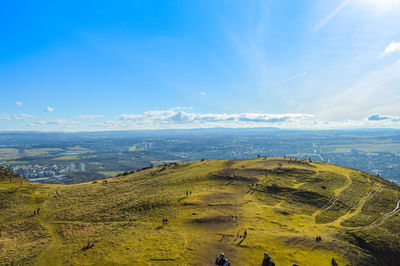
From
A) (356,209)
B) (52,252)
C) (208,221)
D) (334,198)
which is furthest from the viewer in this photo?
(334,198)

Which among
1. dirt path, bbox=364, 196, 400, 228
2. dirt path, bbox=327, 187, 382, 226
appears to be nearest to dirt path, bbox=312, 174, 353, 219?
dirt path, bbox=327, 187, 382, 226

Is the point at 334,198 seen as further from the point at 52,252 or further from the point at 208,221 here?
→ the point at 52,252

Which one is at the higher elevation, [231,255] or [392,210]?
[231,255]

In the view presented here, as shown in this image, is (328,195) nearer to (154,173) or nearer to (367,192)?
(367,192)

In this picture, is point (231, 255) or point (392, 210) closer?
point (231, 255)

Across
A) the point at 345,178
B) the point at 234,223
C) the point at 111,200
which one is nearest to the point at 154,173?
the point at 111,200

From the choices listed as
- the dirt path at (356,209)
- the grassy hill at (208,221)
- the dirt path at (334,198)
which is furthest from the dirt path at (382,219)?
the dirt path at (334,198)

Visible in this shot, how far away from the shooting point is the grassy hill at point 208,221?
40656 millimetres

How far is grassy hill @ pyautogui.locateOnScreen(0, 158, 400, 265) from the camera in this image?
4066 cm

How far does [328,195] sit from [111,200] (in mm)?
82739

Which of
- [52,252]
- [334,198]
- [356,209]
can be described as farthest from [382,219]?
[52,252]

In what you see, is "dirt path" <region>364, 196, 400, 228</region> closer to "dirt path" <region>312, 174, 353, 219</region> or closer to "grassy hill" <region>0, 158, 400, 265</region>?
"grassy hill" <region>0, 158, 400, 265</region>

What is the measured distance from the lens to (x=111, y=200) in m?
75.8

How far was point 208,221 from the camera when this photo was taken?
5325cm
